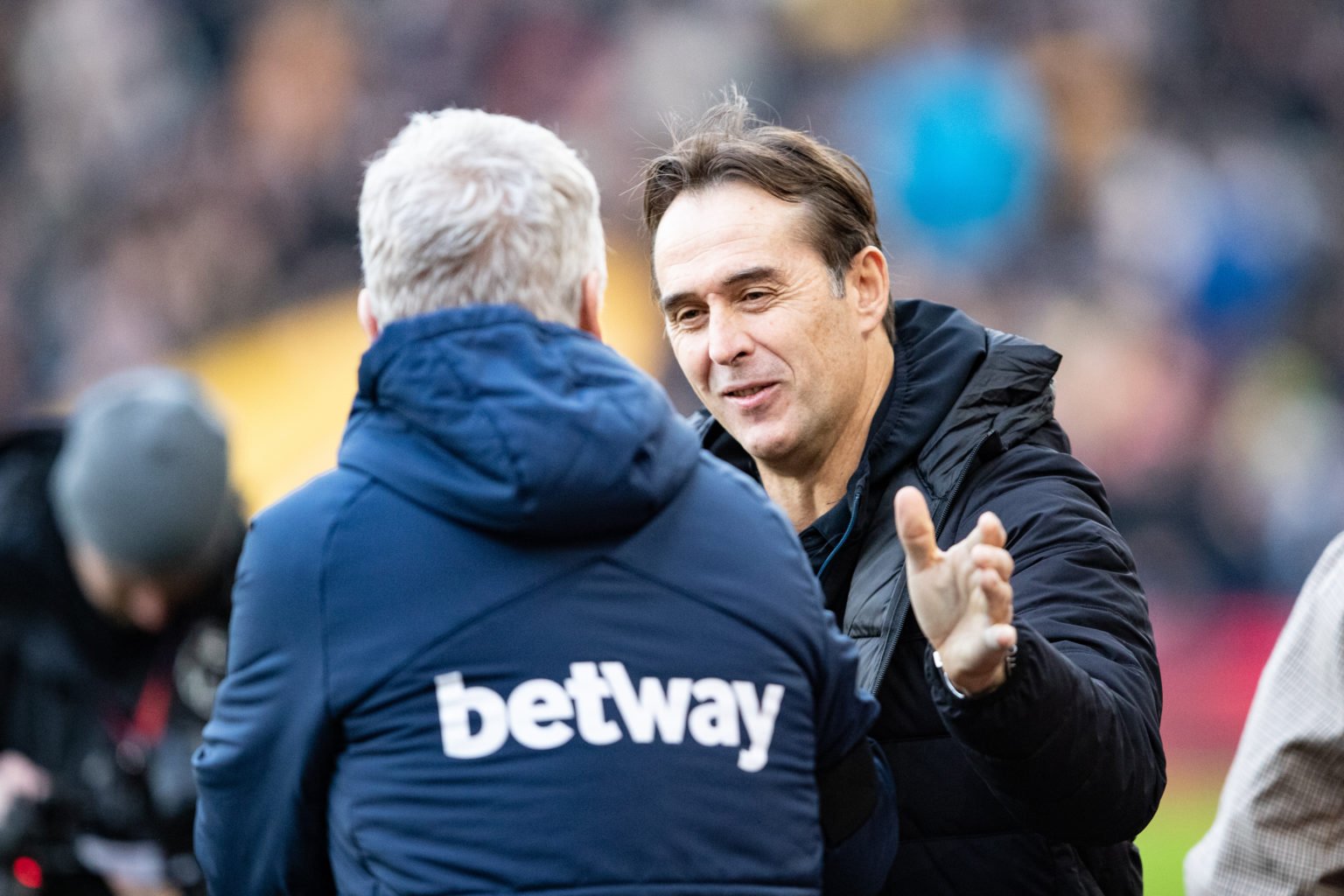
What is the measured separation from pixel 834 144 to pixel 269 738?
10.7m

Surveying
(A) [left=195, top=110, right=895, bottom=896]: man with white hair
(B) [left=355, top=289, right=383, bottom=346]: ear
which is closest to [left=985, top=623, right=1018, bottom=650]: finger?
(A) [left=195, top=110, right=895, bottom=896]: man with white hair

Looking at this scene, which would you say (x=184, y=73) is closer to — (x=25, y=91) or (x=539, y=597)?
(x=25, y=91)

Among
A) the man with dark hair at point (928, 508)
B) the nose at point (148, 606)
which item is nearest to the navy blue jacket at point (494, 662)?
the man with dark hair at point (928, 508)

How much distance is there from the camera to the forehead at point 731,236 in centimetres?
304

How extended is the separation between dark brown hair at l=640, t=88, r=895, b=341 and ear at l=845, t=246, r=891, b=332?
16 mm

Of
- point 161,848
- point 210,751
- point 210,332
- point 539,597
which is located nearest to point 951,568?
point 539,597

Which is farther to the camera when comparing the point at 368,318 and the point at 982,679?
the point at 982,679

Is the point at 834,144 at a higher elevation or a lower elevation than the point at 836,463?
higher

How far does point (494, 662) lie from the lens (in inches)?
71.8

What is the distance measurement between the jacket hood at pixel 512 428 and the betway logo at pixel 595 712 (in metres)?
0.17

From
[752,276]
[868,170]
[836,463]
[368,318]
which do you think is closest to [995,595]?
[368,318]

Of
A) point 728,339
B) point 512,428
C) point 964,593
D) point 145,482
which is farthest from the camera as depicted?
point 145,482

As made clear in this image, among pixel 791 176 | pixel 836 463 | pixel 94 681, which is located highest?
pixel 791 176

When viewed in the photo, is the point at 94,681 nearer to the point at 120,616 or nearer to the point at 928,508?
the point at 120,616
